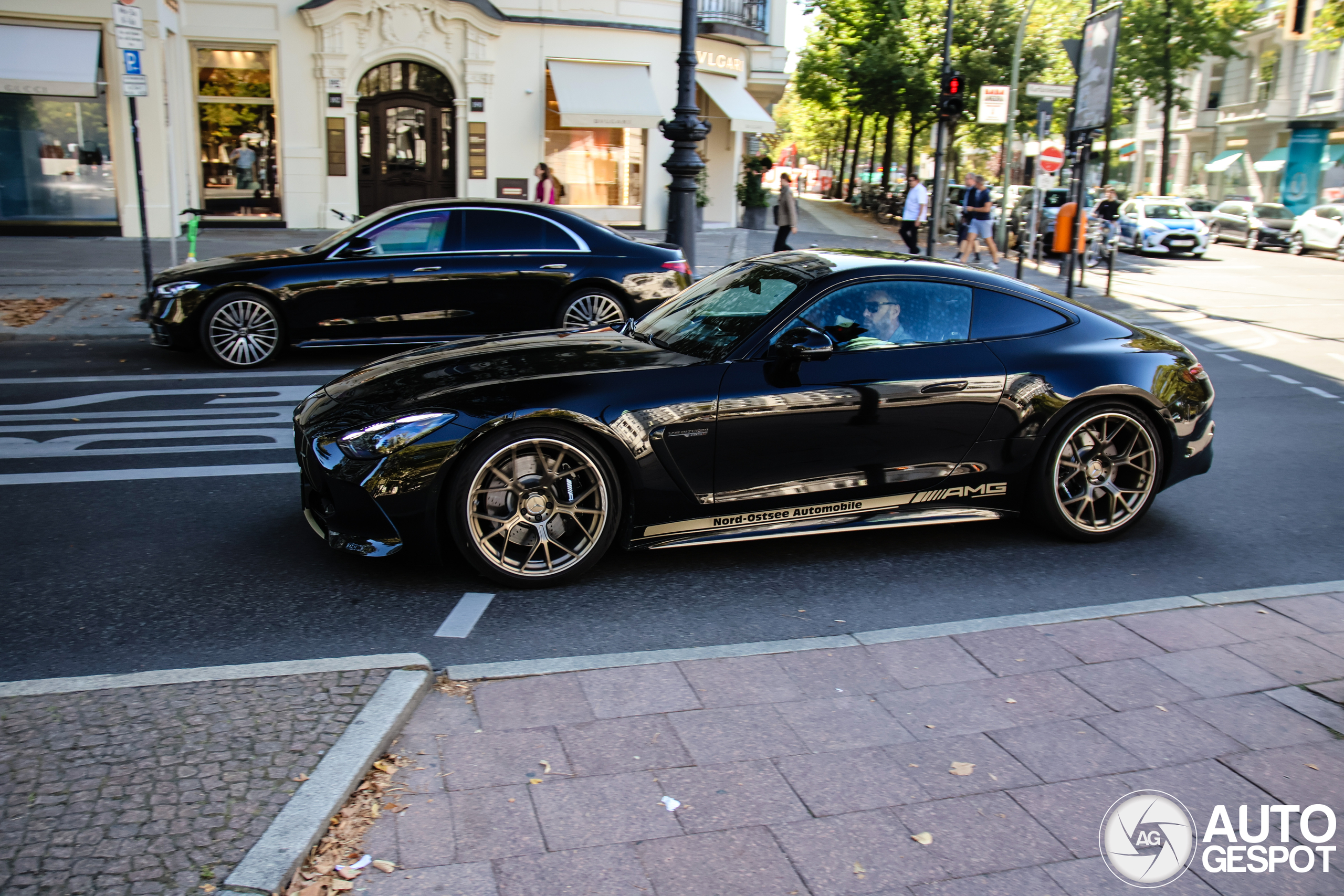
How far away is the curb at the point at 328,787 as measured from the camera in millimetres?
2617

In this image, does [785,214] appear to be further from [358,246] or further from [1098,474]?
[1098,474]

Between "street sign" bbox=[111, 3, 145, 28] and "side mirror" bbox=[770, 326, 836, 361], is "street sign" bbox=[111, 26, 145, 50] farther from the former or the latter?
"side mirror" bbox=[770, 326, 836, 361]

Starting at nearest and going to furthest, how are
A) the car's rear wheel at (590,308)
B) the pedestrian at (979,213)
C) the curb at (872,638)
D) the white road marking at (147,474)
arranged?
1. the curb at (872,638)
2. the white road marking at (147,474)
3. the car's rear wheel at (590,308)
4. the pedestrian at (979,213)

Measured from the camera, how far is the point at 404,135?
23.2 meters

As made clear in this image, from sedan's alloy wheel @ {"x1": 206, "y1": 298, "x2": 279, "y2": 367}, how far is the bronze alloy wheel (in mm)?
6167

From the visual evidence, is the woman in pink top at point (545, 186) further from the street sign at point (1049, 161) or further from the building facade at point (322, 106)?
the street sign at point (1049, 161)

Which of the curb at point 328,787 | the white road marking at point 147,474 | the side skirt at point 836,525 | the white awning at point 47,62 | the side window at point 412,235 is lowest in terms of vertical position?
the white road marking at point 147,474

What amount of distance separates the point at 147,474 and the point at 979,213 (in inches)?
762

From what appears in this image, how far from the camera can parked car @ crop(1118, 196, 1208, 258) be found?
30.0 m

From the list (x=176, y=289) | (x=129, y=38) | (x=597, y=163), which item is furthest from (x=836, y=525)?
(x=597, y=163)

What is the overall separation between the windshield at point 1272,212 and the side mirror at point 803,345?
113 feet

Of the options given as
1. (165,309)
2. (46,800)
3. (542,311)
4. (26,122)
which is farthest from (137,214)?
(46,800)

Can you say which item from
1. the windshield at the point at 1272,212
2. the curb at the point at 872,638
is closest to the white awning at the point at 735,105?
the windshield at the point at 1272,212

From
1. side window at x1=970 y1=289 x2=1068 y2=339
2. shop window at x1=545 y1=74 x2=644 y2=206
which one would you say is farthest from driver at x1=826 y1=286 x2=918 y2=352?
shop window at x1=545 y1=74 x2=644 y2=206
